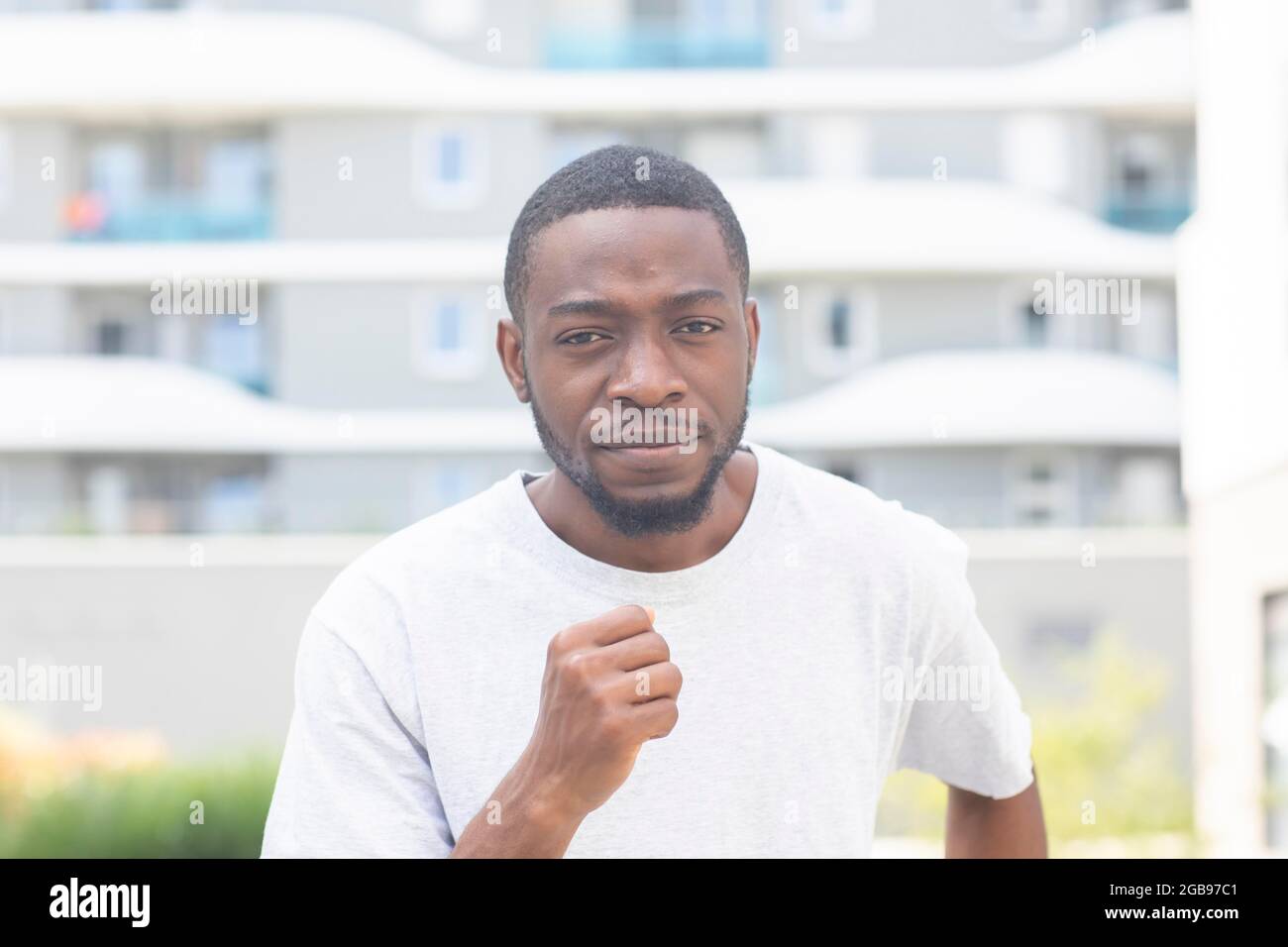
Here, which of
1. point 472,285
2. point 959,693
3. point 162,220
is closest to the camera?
point 959,693

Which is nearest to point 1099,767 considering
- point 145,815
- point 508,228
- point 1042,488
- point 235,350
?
point 1042,488

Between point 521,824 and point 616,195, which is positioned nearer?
point 521,824

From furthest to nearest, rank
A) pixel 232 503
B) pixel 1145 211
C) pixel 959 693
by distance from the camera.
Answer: pixel 232 503 → pixel 1145 211 → pixel 959 693

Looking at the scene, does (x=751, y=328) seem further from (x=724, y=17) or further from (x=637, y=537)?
(x=724, y=17)

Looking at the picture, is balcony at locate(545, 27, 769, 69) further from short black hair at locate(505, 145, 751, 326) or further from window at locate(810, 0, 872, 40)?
short black hair at locate(505, 145, 751, 326)

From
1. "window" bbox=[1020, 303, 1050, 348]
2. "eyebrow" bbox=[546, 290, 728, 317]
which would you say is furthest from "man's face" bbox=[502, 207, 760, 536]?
"window" bbox=[1020, 303, 1050, 348]

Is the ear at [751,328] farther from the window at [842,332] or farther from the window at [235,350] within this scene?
the window at [235,350]

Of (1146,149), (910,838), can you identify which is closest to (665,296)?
(910,838)

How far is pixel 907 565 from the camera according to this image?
1.22 metres

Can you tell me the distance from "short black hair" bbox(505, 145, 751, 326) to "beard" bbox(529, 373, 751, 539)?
121mm

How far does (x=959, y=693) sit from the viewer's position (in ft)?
4.02

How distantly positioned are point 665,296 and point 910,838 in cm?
687

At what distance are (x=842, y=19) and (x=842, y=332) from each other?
96.7 inches

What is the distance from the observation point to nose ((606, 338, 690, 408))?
1089 millimetres
